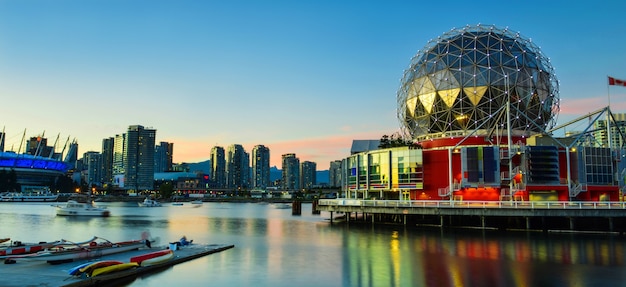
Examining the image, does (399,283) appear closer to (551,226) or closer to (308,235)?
(308,235)

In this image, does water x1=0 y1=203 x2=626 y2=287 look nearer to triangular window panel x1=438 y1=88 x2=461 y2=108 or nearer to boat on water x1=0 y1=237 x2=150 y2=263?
boat on water x1=0 y1=237 x2=150 y2=263

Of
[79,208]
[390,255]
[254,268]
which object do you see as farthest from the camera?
[79,208]

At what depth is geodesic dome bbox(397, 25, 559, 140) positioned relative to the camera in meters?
76.6

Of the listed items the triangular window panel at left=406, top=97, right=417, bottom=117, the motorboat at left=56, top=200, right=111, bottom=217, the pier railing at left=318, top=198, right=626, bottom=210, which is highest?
the triangular window panel at left=406, top=97, right=417, bottom=117

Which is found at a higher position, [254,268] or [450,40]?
[450,40]

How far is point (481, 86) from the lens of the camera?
76500 mm

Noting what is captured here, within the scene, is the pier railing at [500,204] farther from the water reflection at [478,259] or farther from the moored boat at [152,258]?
the moored boat at [152,258]

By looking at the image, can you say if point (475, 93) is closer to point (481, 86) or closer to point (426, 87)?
point (481, 86)

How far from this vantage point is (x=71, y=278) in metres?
24.8

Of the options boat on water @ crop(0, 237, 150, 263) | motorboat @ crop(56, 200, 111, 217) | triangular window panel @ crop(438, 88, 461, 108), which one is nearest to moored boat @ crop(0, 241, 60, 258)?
boat on water @ crop(0, 237, 150, 263)

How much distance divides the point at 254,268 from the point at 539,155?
153 feet

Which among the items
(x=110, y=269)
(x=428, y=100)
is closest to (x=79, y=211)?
(x=428, y=100)

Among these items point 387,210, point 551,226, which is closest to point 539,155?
point 551,226

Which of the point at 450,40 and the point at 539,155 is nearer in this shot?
the point at 539,155
